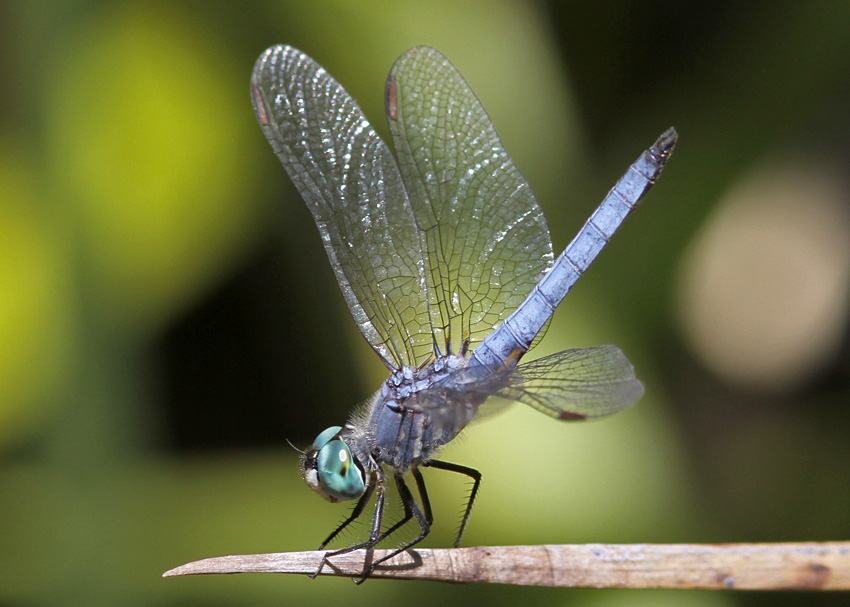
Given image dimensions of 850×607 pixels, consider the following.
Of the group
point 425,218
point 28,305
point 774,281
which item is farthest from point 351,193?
point 774,281

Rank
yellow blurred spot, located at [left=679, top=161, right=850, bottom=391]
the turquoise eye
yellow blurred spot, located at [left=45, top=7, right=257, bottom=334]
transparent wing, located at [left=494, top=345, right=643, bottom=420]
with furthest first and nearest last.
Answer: yellow blurred spot, located at [left=679, top=161, right=850, bottom=391], yellow blurred spot, located at [left=45, top=7, right=257, bottom=334], the turquoise eye, transparent wing, located at [left=494, top=345, right=643, bottom=420]

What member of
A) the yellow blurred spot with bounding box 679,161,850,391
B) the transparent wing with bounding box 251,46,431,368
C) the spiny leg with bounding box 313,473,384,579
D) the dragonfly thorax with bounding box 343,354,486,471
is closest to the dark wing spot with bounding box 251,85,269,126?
the transparent wing with bounding box 251,46,431,368

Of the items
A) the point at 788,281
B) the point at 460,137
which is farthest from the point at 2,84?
the point at 788,281

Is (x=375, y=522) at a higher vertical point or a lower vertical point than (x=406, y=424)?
lower

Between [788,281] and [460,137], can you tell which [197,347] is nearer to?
[460,137]

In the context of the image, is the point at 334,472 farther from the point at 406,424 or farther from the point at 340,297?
the point at 340,297

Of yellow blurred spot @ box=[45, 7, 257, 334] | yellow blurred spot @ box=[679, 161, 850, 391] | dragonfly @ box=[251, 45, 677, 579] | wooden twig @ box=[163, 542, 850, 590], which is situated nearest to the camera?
wooden twig @ box=[163, 542, 850, 590]

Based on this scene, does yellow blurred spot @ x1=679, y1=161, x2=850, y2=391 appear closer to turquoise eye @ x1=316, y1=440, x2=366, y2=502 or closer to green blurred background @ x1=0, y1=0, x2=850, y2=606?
green blurred background @ x1=0, y1=0, x2=850, y2=606
